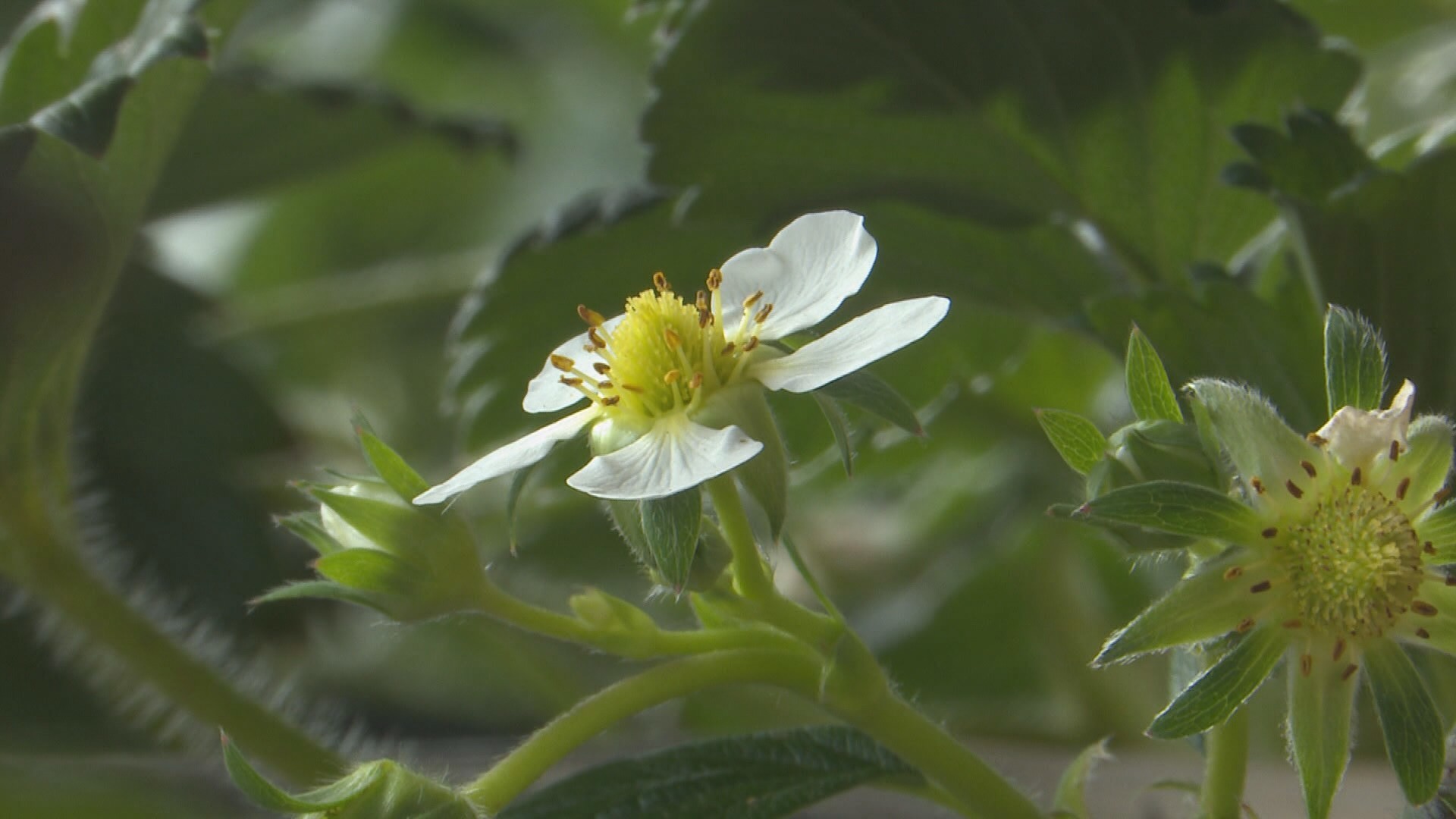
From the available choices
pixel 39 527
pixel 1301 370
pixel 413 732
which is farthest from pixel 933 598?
pixel 39 527

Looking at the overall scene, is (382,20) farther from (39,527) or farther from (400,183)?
(39,527)

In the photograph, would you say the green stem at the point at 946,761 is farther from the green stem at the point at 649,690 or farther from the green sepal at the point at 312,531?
the green sepal at the point at 312,531

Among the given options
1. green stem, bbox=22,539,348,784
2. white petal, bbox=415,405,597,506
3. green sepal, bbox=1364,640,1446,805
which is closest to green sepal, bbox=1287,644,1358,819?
green sepal, bbox=1364,640,1446,805

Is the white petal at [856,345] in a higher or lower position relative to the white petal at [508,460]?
higher

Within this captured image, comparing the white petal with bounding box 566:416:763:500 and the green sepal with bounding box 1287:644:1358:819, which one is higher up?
the white petal with bounding box 566:416:763:500

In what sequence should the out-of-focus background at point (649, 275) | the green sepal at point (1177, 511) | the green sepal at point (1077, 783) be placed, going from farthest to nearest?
the out-of-focus background at point (649, 275), the green sepal at point (1077, 783), the green sepal at point (1177, 511)

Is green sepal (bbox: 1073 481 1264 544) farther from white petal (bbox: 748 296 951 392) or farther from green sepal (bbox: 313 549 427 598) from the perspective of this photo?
green sepal (bbox: 313 549 427 598)

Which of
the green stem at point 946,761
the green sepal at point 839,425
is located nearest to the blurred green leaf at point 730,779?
the green stem at point 946,761
